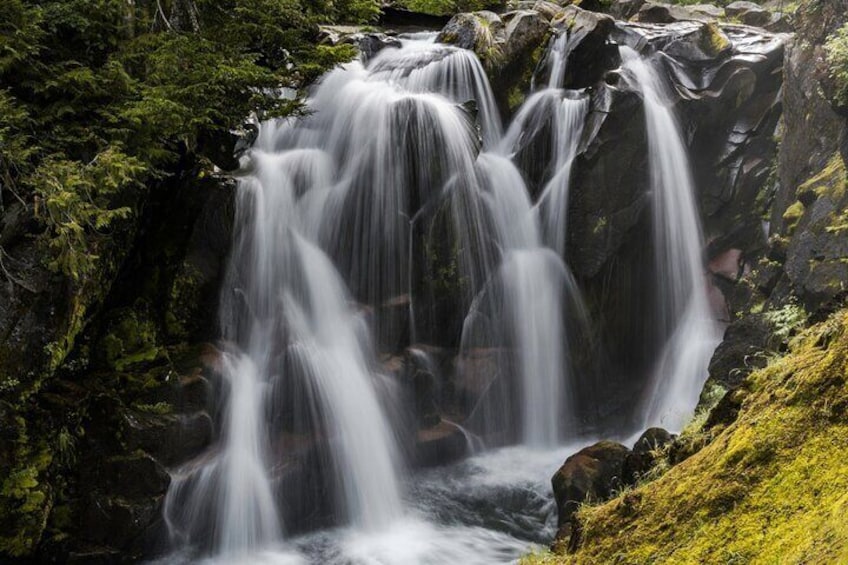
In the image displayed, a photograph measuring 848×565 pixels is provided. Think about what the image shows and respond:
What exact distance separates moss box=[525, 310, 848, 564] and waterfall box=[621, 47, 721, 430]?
27.1 feet

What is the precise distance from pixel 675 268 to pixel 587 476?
6.16 meters

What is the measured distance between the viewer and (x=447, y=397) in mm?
10898

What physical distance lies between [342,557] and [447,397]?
364 centimetres

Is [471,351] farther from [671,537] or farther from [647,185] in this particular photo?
[671,537]

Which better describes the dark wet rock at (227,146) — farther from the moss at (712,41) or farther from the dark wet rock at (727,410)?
the moss at (712,41)

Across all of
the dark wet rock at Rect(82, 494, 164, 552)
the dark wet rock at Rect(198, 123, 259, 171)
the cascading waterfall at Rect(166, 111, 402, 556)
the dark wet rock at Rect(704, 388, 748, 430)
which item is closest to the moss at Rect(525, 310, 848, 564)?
the dark wet rock at Rect(704, 388, 748, 430)

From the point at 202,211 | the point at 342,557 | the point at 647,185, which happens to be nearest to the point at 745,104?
the point at 647,185

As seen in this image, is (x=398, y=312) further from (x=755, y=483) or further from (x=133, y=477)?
(x=755, y=483)

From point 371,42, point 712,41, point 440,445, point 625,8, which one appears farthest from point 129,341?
point 625,8

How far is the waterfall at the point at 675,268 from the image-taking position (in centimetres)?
1171

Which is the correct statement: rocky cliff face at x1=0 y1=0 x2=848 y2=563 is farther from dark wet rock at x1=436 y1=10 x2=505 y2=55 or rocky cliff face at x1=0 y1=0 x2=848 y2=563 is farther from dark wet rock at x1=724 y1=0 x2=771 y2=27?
dark wet rock at x1=724 y1=0 x2=771 y2=27

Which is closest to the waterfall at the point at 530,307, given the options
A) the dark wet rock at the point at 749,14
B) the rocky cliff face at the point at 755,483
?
the rocky cliff face at the point at 755,483

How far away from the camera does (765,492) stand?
9.36 feet

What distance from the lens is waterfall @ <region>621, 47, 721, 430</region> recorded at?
11711 mm
